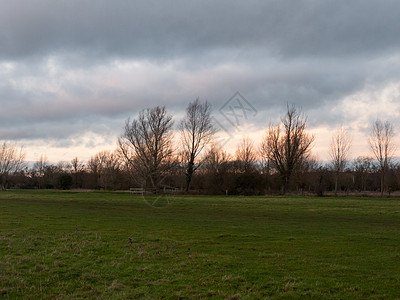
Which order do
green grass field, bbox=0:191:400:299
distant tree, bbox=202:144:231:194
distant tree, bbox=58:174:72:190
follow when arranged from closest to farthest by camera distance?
green grass field, bbox=0:191:400:299, distant tree, bbox=202:144:231:194, distant tree, bbox=58:174:72:190

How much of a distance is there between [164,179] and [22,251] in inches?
2189

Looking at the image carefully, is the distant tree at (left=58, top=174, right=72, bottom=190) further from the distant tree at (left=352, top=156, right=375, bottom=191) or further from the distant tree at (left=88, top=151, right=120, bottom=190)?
the distant tree at (left=352, top=156, right=375, bottom=191)

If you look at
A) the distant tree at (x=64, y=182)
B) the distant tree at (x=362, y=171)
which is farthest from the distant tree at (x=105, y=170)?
the distant tree at (x=362, y=171)

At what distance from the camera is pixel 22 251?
12383mm

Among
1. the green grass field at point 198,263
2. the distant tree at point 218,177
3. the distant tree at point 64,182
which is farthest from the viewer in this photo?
the distant tree at point 64,182

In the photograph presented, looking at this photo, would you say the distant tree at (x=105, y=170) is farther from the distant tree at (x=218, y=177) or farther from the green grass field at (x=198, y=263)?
the green grass field at (x=198, y=263)

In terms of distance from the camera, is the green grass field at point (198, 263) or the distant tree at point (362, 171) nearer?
the green grass field at point (198, 263)

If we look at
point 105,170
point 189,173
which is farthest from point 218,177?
point 105,170

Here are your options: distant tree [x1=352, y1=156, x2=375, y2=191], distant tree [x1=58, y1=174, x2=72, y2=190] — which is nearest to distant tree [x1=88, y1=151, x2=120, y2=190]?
distant tree [x1=58, y1=174, x2=72, y2=190]

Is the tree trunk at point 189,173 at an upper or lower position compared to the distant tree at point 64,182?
upper

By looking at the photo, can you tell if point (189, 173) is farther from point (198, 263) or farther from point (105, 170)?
point (198, 263)

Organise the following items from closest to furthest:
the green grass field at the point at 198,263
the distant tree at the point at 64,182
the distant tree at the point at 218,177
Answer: the green grass field at the point at 198,263 < the distant tree at the point at 218,177 < the distant tree at the point at 64,182

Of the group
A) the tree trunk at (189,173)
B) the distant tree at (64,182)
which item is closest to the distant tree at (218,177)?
the tree trunk at (189,173)

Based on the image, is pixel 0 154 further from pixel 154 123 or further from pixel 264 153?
pixel 264 153
